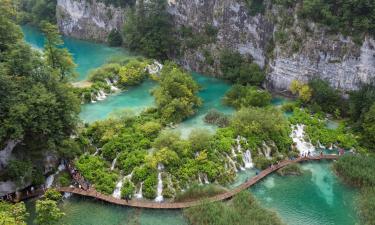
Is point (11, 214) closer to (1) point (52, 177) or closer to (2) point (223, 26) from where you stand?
(1) point (52, 177)

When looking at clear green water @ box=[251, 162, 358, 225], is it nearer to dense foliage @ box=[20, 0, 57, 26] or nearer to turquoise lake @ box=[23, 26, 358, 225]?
turquoise lake @ box=[23, 26, 358, 225]

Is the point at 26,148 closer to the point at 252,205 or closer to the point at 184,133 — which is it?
the point at 184,133

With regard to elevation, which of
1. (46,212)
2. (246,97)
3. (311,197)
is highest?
(246,97)

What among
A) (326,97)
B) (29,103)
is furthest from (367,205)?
(29,103)

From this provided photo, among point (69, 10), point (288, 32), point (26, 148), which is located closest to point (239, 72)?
point (288, 32)

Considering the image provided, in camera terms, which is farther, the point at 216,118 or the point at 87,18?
the point at 87,18

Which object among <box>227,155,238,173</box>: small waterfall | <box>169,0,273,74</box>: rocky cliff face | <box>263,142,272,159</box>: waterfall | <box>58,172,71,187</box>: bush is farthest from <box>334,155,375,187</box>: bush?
<box>58,172,71,187</box>: bush

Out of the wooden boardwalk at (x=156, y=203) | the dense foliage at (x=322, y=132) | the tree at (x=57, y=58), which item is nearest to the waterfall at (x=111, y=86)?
the tree at (x=57, y=58)
